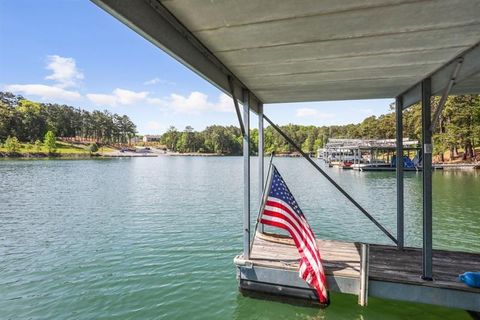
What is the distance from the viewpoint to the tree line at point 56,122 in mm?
77500

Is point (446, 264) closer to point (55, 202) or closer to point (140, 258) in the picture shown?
point (140, 258)

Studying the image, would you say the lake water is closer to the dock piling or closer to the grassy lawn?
the dock piling

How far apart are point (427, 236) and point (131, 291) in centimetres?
506

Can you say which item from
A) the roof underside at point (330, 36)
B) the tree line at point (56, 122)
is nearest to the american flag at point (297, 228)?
the roof underside at point (330, 36)

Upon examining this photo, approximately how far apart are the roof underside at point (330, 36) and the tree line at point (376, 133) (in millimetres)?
1920

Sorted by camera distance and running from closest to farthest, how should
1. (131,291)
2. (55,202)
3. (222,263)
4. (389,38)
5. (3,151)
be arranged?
(389,38), (131,291), (222,263), (55,202), (3,151)

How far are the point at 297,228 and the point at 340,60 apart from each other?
2266 mm

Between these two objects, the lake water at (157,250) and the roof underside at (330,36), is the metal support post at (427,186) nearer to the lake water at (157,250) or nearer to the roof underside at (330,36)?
the roof underside at (330,36)

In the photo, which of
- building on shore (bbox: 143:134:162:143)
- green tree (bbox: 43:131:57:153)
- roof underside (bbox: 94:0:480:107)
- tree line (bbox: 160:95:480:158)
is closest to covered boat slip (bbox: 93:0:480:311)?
roof underside (bbox: 94:0:480:107)

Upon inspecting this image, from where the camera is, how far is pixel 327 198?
17.1 meters

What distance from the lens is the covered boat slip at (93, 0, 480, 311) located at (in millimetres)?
2131

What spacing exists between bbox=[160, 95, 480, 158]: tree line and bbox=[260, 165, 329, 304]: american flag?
1.08 m

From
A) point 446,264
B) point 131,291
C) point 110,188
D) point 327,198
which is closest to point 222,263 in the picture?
point 131,291

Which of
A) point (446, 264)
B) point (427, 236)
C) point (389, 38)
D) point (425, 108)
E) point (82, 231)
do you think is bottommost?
point (82, 231)
